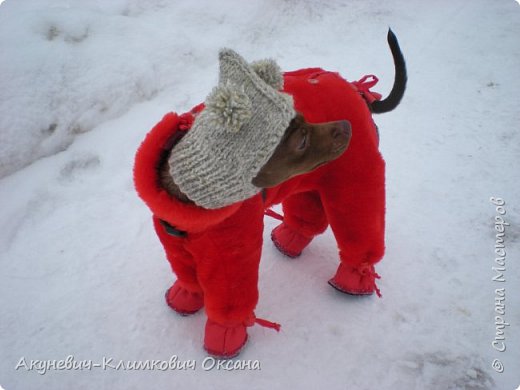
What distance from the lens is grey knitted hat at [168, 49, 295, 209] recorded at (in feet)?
2.36

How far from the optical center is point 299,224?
1463 mm

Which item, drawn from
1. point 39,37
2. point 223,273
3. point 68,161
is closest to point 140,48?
point 39,37

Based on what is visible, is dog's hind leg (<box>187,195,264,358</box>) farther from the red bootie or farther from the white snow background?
the red bootie

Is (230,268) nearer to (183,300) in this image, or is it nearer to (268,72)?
(183,300)

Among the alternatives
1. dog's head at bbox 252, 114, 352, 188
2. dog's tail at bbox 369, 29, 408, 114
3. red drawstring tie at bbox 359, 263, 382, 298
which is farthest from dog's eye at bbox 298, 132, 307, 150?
red drawstring tie at bbox 359, 263, 382, 298

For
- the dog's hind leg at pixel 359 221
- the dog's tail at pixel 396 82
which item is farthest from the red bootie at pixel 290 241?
the dog's tail at pixel 396 82

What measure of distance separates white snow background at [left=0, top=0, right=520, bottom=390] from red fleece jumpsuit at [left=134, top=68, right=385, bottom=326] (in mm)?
238

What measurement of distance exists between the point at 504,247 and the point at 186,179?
1.36 m

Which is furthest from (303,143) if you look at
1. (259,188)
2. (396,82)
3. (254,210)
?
(396,82)

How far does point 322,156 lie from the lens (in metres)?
0.88

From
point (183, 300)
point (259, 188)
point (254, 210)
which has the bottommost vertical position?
point (183, 300)

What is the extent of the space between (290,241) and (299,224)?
0.09m

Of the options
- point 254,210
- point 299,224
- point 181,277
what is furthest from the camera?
point 299,224

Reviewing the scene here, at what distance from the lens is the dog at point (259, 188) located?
2.51 ft
